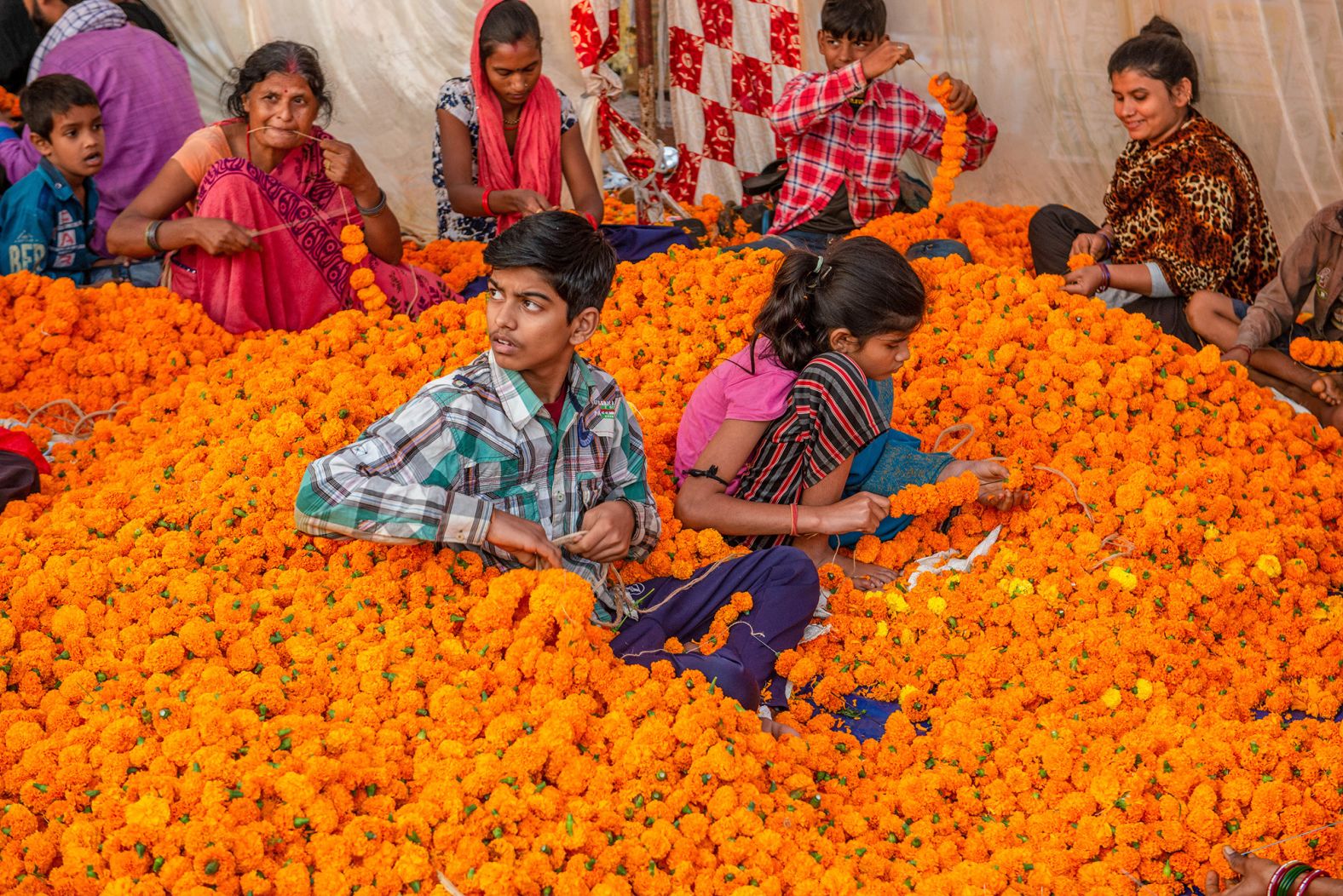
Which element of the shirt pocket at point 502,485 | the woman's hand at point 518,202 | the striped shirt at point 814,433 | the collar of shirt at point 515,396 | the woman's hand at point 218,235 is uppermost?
the woman's hand at point 218,235

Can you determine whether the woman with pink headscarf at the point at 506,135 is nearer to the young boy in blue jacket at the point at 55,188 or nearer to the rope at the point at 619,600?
the young boy in blue jacket at the point at 55,188

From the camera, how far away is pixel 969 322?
4156 mm

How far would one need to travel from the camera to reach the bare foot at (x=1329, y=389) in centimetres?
410

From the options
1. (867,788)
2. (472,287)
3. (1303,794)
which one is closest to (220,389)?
(472,287)

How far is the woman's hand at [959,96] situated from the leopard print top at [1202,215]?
795mm

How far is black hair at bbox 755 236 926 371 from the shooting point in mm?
3170

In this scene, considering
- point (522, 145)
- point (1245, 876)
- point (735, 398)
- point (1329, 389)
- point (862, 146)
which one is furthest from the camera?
point (862, 146)

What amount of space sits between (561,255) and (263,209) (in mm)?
1974

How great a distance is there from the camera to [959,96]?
5.29 metres

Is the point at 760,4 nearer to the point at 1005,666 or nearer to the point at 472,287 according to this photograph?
the point at 472,287

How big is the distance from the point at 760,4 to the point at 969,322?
Answer: 2.71m

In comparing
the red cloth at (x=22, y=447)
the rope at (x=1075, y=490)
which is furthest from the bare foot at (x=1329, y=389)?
the red cloth at (x=22, y=447)

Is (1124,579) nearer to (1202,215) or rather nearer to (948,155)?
(1202,215)

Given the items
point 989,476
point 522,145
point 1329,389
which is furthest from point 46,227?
point 1329,389
